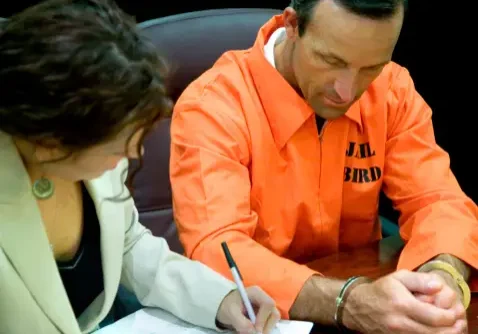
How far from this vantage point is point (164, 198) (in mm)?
1854

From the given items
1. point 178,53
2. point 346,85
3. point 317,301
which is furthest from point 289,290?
point 178,53

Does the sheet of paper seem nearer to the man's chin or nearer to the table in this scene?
the table

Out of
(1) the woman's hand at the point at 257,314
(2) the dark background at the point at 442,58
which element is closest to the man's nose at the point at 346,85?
(1) the woman's hand at the point at 257,314

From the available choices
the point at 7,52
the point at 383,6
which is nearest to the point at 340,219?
the point at 383,6

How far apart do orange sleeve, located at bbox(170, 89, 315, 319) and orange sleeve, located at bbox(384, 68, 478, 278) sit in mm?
292

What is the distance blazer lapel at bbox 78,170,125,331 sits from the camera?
110cm


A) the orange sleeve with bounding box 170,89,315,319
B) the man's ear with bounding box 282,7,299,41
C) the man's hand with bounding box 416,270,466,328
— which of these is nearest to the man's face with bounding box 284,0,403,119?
the man's ear with bounding box 282,7,299,41

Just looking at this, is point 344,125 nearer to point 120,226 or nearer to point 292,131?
point 292,131

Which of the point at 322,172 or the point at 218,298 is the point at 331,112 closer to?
the point at 322,172

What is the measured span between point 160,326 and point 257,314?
0.17 m

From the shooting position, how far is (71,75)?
0.83 meters

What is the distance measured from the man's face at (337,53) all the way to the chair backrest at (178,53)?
0.38 meters

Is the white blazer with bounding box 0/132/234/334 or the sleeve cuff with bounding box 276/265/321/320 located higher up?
the white blazer with bounding box 0/132/234/334

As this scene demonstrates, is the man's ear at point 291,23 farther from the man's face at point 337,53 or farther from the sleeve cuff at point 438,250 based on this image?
the sleeve cuff at point 438,250
